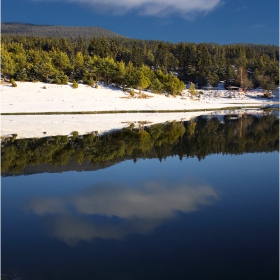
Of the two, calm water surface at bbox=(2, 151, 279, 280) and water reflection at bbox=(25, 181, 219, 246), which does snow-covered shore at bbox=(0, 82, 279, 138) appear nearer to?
calm water surface at bbox=(2, 151, 279, 280)

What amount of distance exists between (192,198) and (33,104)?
38.5 m

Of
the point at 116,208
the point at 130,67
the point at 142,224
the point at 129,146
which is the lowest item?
the point at 142,224

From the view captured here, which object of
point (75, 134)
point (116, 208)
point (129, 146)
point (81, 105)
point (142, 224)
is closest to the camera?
point (142, 224)

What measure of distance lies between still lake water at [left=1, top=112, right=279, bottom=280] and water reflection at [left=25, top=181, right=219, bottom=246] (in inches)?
1.0

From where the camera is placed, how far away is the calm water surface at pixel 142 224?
6.01 m

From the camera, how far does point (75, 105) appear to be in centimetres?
4512

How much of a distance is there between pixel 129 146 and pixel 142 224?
10.7 metres

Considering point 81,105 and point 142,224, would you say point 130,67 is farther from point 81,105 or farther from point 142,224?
point 142,224

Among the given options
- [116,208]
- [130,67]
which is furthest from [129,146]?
[130,67]

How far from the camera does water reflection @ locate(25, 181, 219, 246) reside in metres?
7.63

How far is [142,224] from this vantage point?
794cm

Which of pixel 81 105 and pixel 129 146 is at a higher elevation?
pixel 81 105

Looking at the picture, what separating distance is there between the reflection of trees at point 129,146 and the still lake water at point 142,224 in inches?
104

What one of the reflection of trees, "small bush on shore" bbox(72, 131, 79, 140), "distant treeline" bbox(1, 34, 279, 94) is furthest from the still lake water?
"distant treeline" bbox(1, 34, 279, 94)
